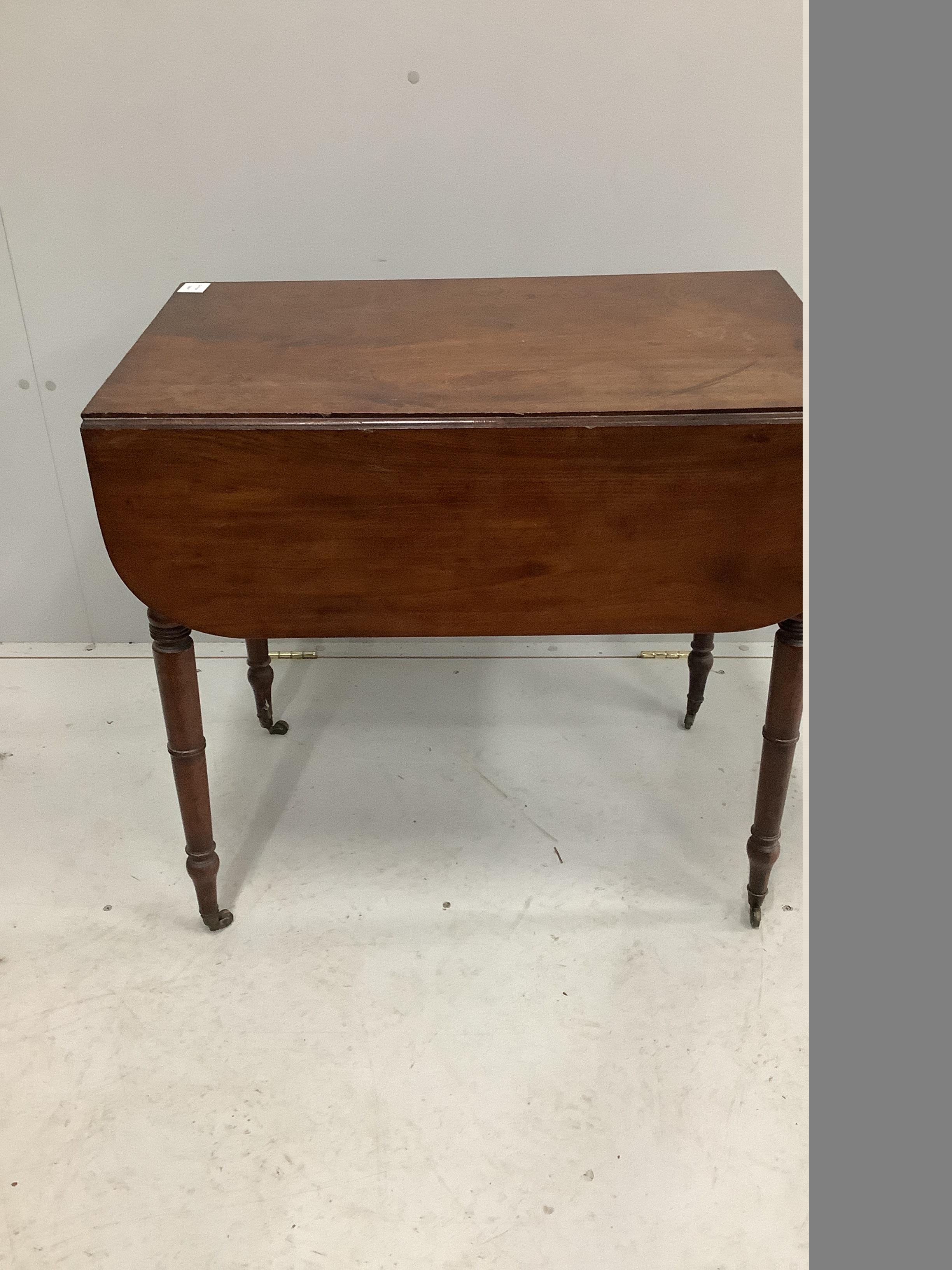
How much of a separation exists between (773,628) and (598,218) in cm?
90

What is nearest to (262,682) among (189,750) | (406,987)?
(189,750)

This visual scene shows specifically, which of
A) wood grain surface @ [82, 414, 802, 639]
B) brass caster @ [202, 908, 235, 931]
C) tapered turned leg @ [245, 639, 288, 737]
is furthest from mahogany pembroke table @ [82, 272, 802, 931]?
tapered turned leg @ [245, 639, 288, 737]

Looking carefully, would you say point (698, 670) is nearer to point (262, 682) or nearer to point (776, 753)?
point (776, 753)

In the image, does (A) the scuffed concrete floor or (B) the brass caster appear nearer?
(A) the scuffed concrete floor

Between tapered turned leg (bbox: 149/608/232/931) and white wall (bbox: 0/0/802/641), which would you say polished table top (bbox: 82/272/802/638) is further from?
white wall (bbox: 0/0/802/641)

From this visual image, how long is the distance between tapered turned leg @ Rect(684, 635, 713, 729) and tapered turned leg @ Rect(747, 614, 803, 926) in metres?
0.40

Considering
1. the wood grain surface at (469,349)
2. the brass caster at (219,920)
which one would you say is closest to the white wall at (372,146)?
the wood grain surface at (469,349)

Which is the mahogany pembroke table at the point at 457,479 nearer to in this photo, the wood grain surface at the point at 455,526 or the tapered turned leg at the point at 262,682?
the wood grain surface at the point at 455,526

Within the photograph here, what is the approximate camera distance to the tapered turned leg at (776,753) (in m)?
1.43

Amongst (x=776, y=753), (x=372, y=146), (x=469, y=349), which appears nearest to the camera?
(x=469, y=349)

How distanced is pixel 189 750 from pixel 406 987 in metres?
0.46

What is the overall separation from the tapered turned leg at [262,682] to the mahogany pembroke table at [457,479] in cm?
45

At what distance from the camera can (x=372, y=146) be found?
183 centimetres

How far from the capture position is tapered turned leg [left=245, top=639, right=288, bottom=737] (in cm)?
193
